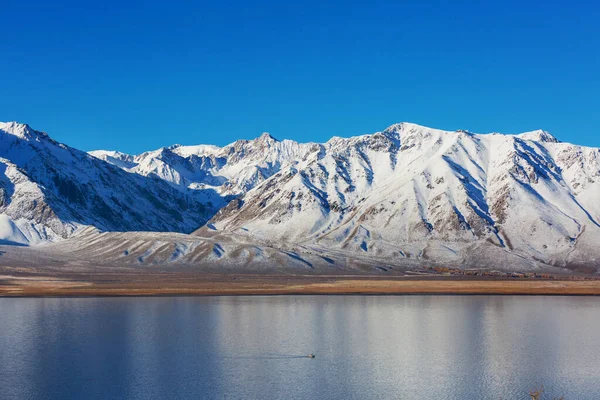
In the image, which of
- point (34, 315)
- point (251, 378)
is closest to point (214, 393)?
point (251, 378)

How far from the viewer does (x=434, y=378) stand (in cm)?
6912

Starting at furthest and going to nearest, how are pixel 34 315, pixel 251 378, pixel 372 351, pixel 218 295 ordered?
pixel 218 295
pixel 34 315
pixel 372 351
pixel 251 378

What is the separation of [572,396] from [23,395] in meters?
49.1

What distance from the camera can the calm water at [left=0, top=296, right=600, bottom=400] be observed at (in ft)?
213

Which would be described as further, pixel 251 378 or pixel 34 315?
pixel 34 315

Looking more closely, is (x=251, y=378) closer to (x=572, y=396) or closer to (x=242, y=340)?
(x=242, y=340)

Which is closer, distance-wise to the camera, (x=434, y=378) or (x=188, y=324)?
(x=434, y=378)

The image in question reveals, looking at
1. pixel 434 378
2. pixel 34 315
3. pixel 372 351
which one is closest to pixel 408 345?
pixel 372 351

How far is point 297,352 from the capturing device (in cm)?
8338

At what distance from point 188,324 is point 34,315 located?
107ft

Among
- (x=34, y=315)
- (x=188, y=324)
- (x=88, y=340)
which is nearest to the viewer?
(x=88, y=340)

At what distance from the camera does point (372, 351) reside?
275ft

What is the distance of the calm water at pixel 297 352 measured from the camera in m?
64.9

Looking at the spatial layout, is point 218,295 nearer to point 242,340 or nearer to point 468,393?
point 242,340
